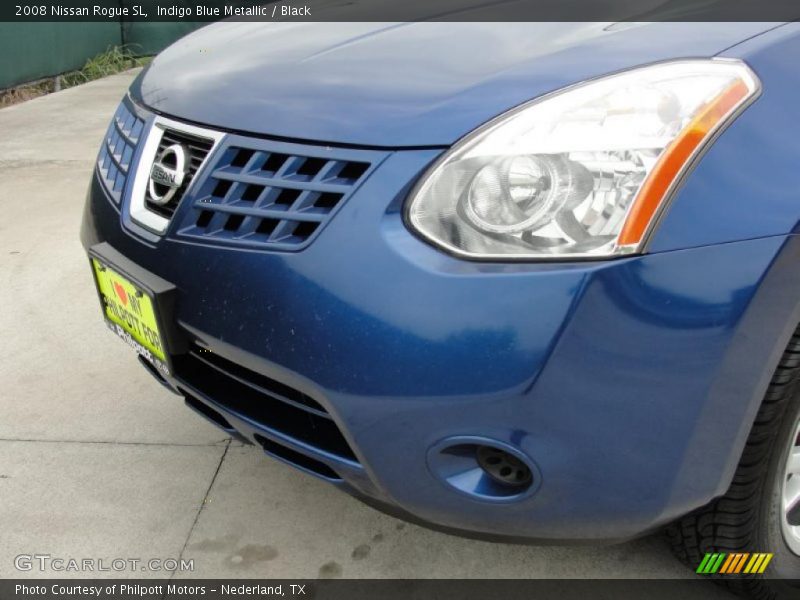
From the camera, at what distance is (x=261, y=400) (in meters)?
1.69

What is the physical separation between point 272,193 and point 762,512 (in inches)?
45.2

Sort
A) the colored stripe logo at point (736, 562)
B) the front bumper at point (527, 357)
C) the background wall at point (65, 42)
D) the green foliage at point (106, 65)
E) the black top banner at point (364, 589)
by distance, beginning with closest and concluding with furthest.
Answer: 1. the front bumper at point (527, 357)
2. the colored stripe logo at point (736, 562)
3. the black top banner at point (364, 589)
4. the background wall at point (65, 42)
5. the green foliage at point (106, 65)

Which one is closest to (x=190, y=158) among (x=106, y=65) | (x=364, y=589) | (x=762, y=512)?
(x=364, y=589)

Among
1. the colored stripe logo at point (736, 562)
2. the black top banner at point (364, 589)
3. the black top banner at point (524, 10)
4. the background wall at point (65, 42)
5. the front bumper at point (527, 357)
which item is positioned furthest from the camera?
the background wall at point (65, 42)

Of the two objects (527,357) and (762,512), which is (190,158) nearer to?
(527,357)

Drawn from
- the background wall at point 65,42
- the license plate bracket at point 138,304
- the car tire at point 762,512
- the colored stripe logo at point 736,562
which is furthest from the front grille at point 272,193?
the background wall at point 65,42

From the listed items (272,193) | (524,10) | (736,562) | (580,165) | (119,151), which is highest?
(524,10)

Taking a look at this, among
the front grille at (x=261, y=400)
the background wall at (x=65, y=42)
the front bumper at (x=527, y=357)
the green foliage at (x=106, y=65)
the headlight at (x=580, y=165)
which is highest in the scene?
the headlight at (x=580, y=165)

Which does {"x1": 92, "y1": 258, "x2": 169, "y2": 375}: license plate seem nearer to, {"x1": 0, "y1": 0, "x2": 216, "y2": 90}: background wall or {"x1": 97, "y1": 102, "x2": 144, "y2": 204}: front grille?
{"x1": 97, "y1": 102, "x2": 144, "y2": 204}: front grille

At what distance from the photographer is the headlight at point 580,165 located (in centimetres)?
125

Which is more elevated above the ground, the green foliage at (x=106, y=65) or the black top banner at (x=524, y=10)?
the black top banner at (x=524, y=10)

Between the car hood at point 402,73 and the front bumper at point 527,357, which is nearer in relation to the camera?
the front bumper at point 527,357

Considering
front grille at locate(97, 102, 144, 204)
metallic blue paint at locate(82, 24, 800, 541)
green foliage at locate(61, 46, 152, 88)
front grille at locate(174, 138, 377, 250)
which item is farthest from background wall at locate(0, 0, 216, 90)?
metallic blue paint at locate(82, 24, 800, 541)

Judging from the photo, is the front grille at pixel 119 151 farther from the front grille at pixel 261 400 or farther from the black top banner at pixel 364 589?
the black top banner at pixel 364 589
